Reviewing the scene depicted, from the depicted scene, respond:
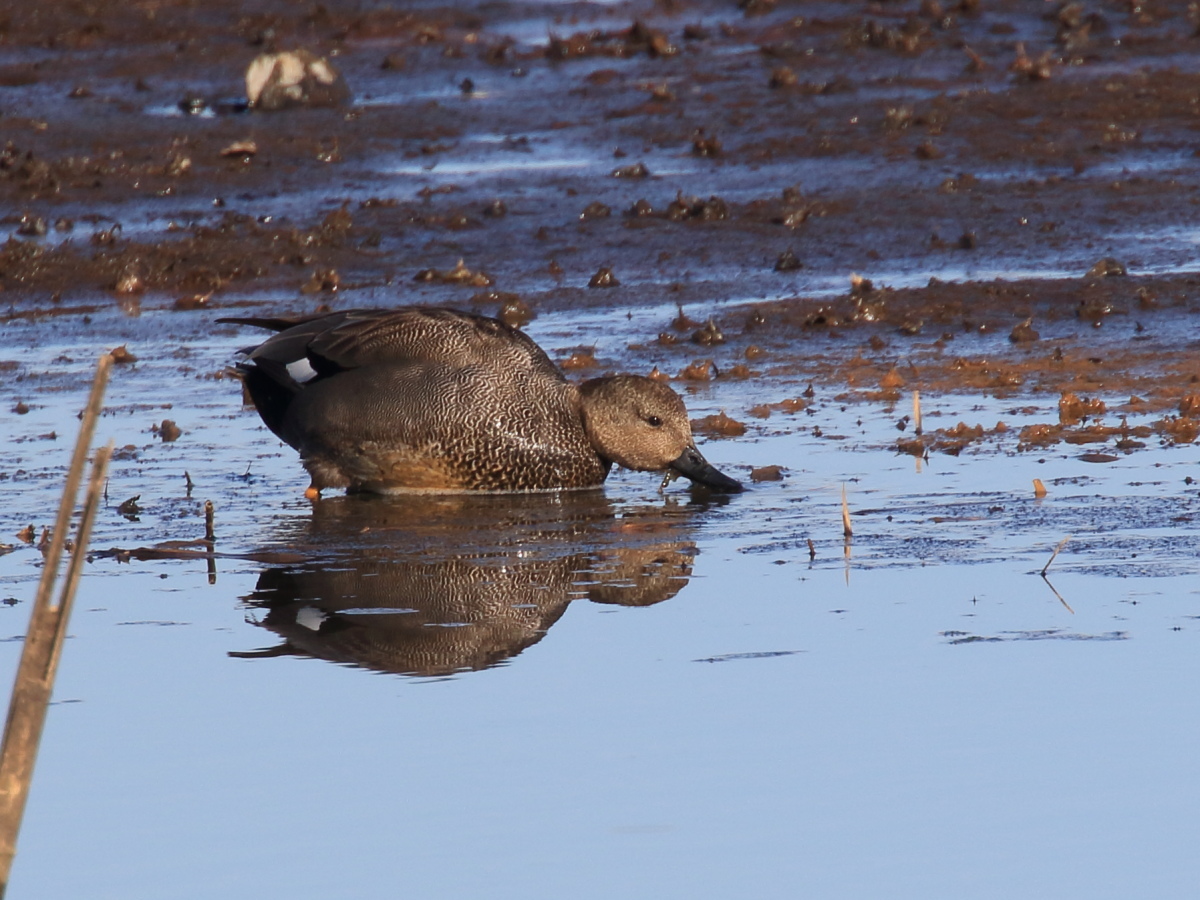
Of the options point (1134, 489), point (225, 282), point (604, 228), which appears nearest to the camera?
point (1134, 489)

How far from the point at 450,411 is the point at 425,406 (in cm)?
9

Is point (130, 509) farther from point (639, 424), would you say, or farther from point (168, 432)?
point (639, 424)

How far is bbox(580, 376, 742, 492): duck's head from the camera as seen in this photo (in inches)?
297

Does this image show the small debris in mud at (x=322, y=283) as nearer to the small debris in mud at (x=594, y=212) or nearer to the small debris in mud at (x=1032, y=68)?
the small debris in mud at (x=594, y=212)

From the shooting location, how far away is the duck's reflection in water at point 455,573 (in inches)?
219

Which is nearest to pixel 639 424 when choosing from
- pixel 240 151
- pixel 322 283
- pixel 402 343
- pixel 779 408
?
pixel 402 343

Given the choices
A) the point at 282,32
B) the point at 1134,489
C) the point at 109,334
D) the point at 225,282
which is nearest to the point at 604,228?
the point at 225,282

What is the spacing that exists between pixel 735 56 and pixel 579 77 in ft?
4.45

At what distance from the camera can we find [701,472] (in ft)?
24.4

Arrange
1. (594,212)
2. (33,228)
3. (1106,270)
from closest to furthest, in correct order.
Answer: (1106,270) → (33,228) → (594,212)

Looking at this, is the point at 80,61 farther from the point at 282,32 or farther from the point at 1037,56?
the point at 1037,56

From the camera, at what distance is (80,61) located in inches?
Answer: 701

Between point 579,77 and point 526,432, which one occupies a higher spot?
point 579,77

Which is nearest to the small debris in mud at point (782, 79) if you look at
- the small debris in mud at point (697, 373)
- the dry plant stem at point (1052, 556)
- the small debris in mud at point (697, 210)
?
the small debris in mud at point (697, 210)
